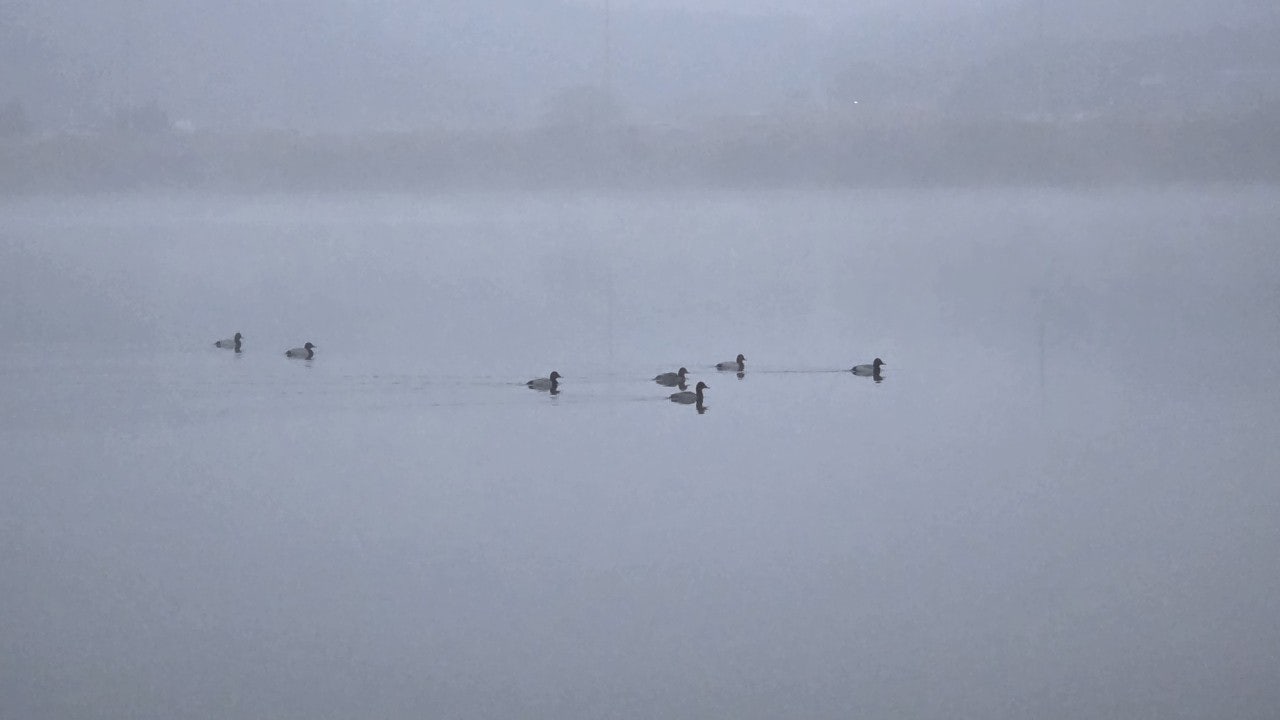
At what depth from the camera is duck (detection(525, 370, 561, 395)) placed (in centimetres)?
589

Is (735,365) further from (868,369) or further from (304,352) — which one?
(304,352)

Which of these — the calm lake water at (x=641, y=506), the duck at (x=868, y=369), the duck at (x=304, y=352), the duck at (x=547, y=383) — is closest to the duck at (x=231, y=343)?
the calm lake water at (x=641, y=506)

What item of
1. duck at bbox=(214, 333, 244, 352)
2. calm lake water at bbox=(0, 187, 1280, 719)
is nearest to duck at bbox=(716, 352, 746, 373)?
calm lake water at bbox=(0, 187, 1280, 719)

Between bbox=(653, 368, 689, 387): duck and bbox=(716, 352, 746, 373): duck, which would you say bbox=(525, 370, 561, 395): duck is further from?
bbox=(716, 352, 746, 373): duck

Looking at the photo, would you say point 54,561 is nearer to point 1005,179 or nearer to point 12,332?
point 12,332

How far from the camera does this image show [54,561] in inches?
142

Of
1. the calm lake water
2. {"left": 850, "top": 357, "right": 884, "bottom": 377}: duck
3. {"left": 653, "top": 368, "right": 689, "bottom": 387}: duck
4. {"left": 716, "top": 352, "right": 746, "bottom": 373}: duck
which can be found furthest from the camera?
{"left": 716, "top": 352, "right": 746, "bottom": 373}: duck

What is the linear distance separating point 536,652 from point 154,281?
304 inches

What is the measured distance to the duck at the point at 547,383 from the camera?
5.89 m

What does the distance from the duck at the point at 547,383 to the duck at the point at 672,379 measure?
0.43 m

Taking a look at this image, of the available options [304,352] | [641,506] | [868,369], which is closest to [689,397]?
[868,369]

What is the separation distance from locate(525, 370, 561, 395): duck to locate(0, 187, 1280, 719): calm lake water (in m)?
0.11

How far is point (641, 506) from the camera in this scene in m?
4.06

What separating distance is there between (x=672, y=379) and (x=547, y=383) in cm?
51
